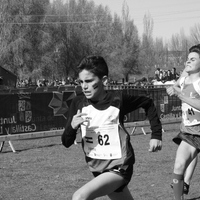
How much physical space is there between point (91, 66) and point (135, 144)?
935cm

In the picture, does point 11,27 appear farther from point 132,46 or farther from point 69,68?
point 132,46

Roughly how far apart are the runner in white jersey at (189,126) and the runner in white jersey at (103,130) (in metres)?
1.88

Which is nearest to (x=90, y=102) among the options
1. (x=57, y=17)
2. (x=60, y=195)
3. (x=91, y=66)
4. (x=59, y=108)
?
(x=91, y=66)

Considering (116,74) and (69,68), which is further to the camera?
(116,74)

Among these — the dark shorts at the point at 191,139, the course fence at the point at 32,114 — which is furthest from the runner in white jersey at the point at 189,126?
the course fence at the point at 32,114

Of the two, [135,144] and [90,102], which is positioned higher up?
[90,102]

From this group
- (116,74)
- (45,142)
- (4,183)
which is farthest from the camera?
(116,74)

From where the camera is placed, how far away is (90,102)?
4.90 m

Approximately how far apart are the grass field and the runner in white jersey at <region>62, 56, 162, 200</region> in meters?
2.57

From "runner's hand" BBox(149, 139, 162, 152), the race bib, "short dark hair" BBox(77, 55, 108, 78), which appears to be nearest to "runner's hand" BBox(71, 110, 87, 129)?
the race bib

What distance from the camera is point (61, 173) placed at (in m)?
9.42

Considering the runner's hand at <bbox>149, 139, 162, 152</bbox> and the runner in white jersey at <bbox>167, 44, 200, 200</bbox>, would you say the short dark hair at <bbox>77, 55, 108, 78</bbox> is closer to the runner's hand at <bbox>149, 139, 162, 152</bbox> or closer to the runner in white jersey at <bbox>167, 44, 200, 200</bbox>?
the runner's hand at <bbox>149, 139, 162, 152</bbox>

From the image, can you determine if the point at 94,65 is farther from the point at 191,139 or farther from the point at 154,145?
the point at 191,139

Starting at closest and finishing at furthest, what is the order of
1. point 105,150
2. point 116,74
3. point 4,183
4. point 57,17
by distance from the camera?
point 105,150, point 4,183, point 57,17, point 116,74
